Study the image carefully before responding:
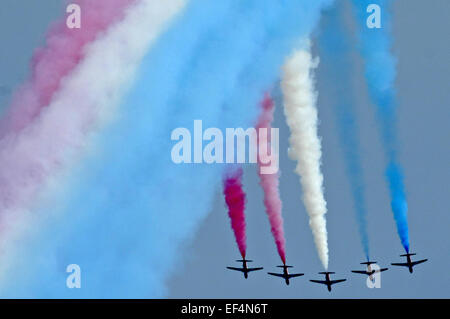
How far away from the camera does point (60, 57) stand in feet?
213

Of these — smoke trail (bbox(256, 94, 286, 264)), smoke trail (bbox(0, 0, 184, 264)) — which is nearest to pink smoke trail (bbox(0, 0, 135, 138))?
smoke trail (bbox(0, 0, 184, 264))

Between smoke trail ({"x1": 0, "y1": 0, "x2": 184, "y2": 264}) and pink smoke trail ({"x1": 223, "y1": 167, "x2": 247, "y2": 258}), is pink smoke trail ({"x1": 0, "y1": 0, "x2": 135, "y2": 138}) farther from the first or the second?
pink smoke trail ({"x1": 223, "y1": 167, "x2": 247, "y2": 258})

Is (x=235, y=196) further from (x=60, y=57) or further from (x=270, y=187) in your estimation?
(x=60, y=57)

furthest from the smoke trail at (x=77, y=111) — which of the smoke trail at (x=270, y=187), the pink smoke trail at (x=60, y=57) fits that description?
the smoke trail at (x=270, y=187)

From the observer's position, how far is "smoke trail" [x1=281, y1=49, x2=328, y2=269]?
6419 cm

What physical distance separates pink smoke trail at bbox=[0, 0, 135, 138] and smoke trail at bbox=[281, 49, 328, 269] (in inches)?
223

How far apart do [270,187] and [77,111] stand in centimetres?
645

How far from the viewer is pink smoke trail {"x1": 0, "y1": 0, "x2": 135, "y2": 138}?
213 ft

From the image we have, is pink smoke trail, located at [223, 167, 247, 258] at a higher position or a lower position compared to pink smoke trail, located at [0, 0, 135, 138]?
lower

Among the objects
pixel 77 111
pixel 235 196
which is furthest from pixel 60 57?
pixel 235 196

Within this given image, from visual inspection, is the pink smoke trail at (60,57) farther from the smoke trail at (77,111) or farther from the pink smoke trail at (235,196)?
the pink smoke trail at (235,196)

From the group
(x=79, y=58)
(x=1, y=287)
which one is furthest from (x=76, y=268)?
(x=79, y=58)

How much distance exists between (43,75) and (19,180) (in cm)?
345
